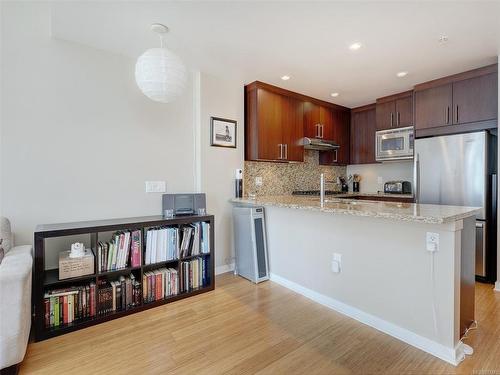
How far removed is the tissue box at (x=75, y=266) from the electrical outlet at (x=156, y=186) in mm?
901

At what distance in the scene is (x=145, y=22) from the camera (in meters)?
2.14

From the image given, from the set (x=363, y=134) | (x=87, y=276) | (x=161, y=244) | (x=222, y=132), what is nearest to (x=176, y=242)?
(x=161, y=244)

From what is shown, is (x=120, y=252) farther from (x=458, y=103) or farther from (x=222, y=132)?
(x=458, y=103)

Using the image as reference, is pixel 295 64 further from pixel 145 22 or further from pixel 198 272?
pixel 198 272

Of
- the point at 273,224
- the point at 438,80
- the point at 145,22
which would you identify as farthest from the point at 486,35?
the point at 145,22

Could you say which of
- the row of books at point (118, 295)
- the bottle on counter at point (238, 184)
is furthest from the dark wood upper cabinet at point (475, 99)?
the row of books at point (118, 295)

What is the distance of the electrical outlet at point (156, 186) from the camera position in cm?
289

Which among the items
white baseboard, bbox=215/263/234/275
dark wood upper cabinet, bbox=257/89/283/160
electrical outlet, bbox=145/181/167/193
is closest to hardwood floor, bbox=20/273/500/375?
white baseboard, bbox=215/263/234/275

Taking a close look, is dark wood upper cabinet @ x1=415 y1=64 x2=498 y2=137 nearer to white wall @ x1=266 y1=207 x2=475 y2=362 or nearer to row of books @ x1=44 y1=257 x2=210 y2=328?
white wall @ x1=266 y1=207 x2=475 y2=362

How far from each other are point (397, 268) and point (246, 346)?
126 centimetres

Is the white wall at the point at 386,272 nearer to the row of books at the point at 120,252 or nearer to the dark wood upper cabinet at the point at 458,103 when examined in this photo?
the row of books at the point at 120,252

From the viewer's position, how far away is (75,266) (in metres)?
2.12

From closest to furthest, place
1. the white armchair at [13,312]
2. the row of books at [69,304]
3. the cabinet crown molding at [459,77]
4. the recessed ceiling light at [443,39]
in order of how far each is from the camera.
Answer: the white armchair at [13,312] < the row of books at [69,304] < the recessed ceiling light at [443,39] < the cabinet crown molding at [459,77]

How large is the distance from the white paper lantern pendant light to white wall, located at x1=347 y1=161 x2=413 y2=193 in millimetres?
4005
